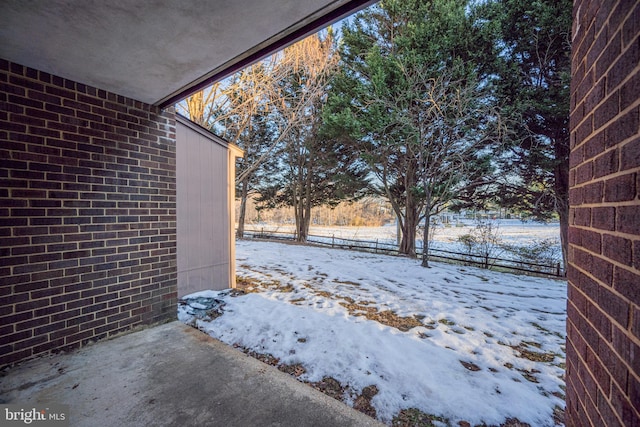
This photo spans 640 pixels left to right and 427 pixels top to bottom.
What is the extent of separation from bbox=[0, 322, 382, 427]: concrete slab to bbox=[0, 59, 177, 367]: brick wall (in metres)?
0.33

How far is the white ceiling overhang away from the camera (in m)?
1.50

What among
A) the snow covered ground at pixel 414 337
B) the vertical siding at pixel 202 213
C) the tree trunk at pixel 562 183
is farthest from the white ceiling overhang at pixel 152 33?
the tree trunk at pixel 562 183

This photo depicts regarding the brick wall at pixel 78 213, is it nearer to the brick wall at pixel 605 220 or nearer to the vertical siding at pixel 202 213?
the vertical siding at pixel 202 213

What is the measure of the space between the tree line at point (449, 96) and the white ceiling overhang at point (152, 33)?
5434 millimetres

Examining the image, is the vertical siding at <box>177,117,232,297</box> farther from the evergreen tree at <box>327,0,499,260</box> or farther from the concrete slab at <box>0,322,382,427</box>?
the evergreen tree at <box>327,0,499,260</box>

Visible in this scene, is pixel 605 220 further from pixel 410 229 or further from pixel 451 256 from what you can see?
pixel 451 256

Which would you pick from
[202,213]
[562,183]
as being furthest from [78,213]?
[562,183]

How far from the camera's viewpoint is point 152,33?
172cm

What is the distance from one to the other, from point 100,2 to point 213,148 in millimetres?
2819

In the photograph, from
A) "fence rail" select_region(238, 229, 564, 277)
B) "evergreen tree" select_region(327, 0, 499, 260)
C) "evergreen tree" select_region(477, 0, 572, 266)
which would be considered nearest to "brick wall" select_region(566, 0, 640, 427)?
"evergreen tree" select_region(327, 0, 499, 260)

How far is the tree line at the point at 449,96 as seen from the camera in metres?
6.72

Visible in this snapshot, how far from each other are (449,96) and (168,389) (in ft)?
26.4

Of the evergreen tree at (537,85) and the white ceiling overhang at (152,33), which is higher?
the evergreen tree at (537,85)

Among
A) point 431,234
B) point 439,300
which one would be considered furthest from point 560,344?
point 431,234
